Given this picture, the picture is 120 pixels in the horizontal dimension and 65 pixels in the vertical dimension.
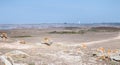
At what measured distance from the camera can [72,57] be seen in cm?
1568

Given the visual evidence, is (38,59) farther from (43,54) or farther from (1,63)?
(1,63)

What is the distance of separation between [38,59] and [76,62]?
81.9 inches

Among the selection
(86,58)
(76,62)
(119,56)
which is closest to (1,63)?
(76,62)

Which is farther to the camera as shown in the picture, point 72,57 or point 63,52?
point 63,52

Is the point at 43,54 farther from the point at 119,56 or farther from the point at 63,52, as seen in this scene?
the point at 119,56

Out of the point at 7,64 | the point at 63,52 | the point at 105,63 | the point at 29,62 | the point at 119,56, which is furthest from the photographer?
the point at 63,52

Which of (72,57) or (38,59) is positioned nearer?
(38,59)

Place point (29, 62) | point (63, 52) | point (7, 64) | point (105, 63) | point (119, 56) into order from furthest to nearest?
point (63, 52) < point (119, 56) < point (105, 63) < point (29, 62) < point (7, 64)

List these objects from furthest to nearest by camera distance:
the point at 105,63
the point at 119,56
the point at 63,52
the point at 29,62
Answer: the point at 63,52, the point at 119,56, the point at 105,63, the point at 29,62

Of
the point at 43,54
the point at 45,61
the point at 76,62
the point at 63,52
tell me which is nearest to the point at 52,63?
the point at 45,61

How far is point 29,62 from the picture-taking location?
13.7 metres

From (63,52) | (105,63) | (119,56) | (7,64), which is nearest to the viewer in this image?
(7,64)

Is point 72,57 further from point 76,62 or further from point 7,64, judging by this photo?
point 7,64

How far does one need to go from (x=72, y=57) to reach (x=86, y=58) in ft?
2.70
